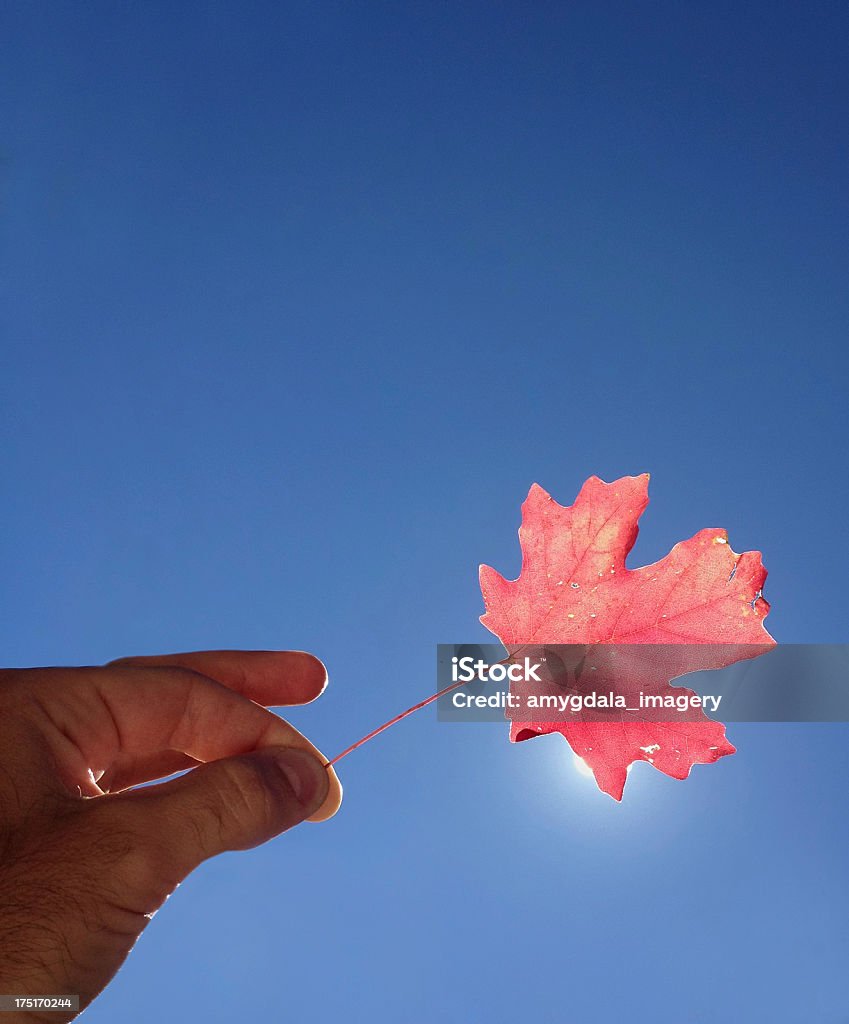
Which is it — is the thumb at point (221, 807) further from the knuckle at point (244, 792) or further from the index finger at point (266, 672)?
the index finger at point (266, 672)

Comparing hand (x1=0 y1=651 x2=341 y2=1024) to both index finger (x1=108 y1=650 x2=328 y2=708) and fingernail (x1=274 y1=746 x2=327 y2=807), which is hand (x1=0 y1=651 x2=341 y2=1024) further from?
index finger (x1=108 y1=650 x2=328 y2=708)

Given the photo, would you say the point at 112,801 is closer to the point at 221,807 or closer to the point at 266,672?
the point at 221,807

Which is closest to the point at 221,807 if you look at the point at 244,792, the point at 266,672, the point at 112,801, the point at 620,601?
the point at 244,792

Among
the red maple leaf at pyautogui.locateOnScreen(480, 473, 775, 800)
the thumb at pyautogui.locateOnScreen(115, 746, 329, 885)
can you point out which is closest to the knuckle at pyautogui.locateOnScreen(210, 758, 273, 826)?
the thumb at pyautogui.locateOnScreen(115, 746, 329, 885)

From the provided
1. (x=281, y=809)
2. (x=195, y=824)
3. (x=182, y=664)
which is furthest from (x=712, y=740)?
(x=182, y=664)

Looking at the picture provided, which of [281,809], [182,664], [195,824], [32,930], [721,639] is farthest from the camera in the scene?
[182,664]

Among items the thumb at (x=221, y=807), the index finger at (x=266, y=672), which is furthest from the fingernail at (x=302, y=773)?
the index finger at (x=266, y=672)

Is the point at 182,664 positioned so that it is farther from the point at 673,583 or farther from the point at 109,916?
the point at 673,583

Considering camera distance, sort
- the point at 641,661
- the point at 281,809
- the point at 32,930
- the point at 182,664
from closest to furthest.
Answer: the point at 32,930, the point at 281,809, the point at 641,661, the point at 182,664
